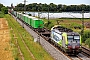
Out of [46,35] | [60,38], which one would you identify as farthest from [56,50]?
[46,35]

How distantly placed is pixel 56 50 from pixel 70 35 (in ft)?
15.3

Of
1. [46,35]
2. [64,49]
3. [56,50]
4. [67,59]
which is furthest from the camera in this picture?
[46,35]

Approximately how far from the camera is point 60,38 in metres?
31.6

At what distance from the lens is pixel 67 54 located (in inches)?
1200

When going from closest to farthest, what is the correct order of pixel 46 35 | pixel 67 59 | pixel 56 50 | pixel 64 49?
pixel 67 59 → pixel 64 49 → pixel 56 50 → pixel 46 35

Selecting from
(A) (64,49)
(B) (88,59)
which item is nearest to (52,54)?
(A) (64,49)

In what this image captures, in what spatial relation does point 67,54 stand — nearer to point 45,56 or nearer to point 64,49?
point 64,49

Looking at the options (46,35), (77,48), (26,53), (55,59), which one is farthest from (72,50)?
(46,35)

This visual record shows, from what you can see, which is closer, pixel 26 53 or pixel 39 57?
pixel 39 57

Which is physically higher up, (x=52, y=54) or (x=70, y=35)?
(x=70, y=35)

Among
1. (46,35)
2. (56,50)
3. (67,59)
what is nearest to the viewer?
(67,59)

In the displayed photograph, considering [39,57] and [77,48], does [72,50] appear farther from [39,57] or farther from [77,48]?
[39,57]

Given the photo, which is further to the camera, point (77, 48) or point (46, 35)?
point (46, 35)

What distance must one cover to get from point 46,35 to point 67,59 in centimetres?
2350
